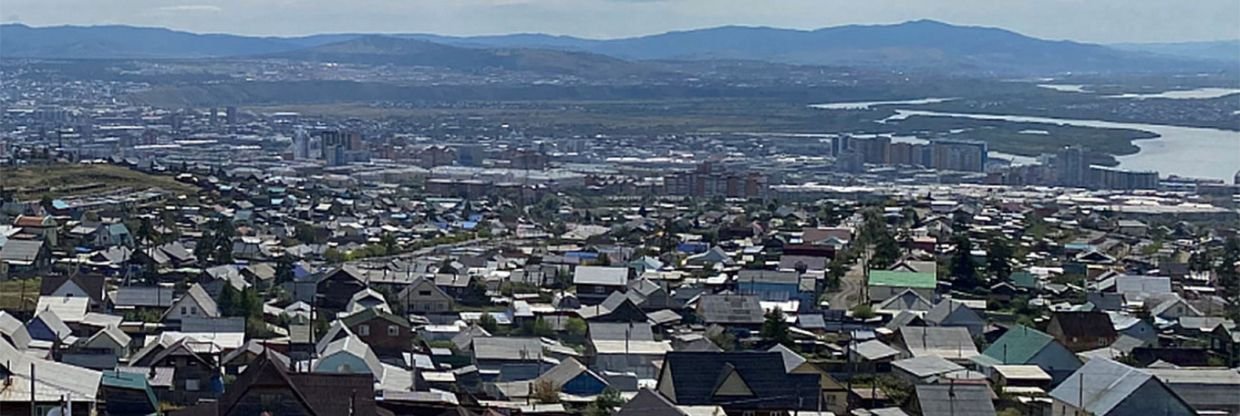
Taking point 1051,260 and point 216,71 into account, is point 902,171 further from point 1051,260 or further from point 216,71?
point 216,71

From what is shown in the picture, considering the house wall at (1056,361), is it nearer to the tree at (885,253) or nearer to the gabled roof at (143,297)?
the tree at (885,253)

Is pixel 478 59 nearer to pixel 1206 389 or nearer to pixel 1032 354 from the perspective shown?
pixel 1032 354

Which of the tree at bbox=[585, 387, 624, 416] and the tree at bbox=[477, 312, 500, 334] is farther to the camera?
the tree at bbox=[477, 312, 500, 334]

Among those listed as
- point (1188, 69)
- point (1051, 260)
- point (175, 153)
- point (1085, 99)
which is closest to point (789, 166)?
point (175, 153)

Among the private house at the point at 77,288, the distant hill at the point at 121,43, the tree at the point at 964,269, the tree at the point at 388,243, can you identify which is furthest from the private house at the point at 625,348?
the distant hill at the point at 121,43

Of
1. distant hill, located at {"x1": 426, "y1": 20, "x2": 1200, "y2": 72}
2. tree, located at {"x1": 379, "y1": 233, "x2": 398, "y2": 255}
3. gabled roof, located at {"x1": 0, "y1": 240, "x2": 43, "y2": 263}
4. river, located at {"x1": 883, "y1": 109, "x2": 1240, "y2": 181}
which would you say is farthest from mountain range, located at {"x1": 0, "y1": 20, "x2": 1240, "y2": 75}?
gabled roof, located at {"x1": 0, "y1": 240, "x2": 43, "y2": 263}

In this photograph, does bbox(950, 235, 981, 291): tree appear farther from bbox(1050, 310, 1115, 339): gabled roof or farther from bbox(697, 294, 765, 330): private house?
bbox(1050, 310, 1115, 339): gabled roof
